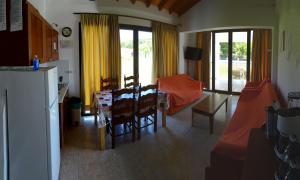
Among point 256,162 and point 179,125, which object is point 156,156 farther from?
point 256,162

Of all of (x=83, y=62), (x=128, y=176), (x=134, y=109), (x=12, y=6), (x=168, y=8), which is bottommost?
(x=128, y=176)

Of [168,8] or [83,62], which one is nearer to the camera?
[83,62]

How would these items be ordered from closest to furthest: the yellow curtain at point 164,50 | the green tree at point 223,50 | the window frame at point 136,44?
the window frame at point 136,44 → the yellow curtain at point 164,50 → the green tree at point 223,50

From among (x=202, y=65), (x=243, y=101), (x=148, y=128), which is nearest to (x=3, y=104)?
Result: (x=148, y=128)

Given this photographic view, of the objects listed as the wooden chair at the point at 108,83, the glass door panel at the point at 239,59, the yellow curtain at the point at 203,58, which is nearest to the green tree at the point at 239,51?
the glass door panel at the point at 239,59

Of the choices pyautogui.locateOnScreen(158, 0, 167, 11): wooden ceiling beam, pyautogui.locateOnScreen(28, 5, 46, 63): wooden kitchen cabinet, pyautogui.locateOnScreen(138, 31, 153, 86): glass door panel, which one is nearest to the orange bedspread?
pyautogui.locateOnScreen(28, 5, 46, 63): wooden kitchen cabinet

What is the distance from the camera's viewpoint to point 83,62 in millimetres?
5812

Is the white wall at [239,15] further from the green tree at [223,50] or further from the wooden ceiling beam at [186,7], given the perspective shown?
the green tree at [223,50]

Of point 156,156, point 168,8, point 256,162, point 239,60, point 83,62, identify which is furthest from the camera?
point 239,60

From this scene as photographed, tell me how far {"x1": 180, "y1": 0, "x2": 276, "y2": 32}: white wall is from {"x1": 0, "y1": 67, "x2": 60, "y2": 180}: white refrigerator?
5412 mm

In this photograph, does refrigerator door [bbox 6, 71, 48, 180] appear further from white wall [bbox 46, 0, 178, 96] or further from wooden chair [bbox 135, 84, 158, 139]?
white wall [bbox 46, 0, 178, 96]

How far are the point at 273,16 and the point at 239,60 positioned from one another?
9.06ft

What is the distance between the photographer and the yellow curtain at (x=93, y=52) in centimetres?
577

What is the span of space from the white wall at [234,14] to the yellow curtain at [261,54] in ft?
7.02
